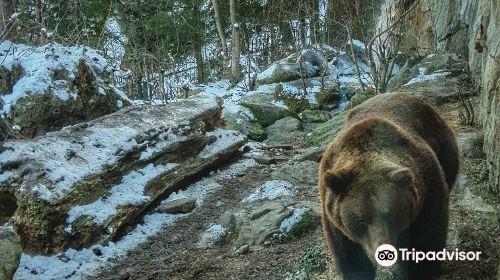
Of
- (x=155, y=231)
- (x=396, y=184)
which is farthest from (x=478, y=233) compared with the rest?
(x=155, y=231)

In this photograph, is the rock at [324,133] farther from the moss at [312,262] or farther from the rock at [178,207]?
the moss at [312,262]

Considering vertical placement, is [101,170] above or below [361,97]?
above

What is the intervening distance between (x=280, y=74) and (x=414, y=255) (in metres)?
12.3

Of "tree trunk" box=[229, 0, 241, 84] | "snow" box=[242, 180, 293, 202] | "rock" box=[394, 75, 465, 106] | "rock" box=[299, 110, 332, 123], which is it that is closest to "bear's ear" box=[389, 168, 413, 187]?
"snow" box=[242, 180, 293, 202]

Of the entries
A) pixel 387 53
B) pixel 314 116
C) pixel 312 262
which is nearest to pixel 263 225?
pixel 312 262

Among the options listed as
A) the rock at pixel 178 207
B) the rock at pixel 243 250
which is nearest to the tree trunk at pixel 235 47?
the rock at pixel 178 207

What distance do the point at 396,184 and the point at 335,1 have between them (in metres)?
13.4

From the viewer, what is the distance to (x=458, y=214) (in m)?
4.27

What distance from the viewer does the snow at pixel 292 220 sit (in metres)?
5.25

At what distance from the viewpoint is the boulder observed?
299 inches

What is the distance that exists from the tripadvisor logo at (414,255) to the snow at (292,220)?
206 centimetres

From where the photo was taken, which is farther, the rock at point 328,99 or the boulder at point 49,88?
the rock at point 328,99

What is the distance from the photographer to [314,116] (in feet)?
39.9

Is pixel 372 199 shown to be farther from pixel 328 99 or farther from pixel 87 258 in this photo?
pixel 328 99
